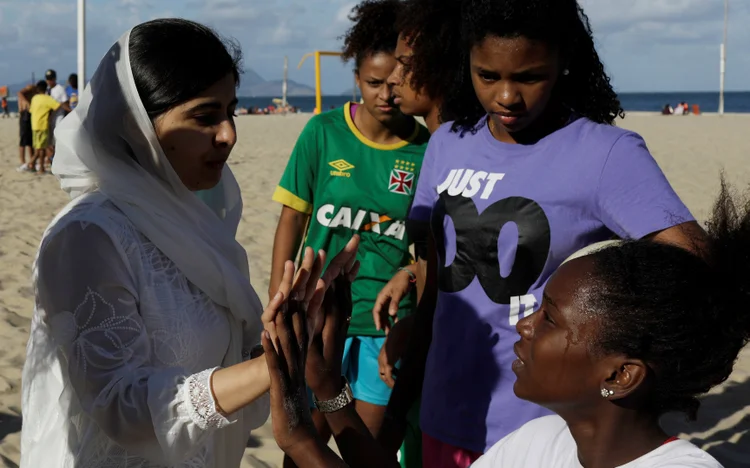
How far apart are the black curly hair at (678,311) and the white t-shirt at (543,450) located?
0.41 feet

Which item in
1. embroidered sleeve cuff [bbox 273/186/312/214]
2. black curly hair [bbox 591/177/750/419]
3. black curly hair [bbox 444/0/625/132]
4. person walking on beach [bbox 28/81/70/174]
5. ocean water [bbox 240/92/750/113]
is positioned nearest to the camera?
black curly hair [bbox 591/177/750/419]

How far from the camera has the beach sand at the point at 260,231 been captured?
4.77 meters

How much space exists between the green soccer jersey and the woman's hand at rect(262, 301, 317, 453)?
1.52m

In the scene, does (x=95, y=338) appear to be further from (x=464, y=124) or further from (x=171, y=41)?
(x=464, y=124)

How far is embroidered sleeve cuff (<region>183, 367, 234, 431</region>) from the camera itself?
6.35 feet

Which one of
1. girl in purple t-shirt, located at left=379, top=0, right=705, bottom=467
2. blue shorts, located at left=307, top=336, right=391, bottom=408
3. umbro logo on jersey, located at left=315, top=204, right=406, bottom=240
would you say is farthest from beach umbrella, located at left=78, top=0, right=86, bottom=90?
girl in purple t-shirt, located at left=379, top=0, right=705, bottom=467

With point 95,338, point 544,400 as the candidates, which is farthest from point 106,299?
point 544,400

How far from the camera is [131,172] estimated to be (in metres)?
2.19

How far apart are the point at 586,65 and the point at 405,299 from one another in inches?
51.1

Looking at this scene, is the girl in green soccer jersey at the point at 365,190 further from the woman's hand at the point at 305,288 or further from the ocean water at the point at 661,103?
the ocean water at the point at 661,103

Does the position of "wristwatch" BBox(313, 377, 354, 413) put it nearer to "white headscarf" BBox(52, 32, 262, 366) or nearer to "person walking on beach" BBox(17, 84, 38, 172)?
"white headscarf" BBox(52, 32, 262, 366)

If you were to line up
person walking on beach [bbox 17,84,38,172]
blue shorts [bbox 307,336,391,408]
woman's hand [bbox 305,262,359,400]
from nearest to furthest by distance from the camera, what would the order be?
woman's hand [bbox 305,262,359,400] → blue shorts [bbox 307,336,391,408] → person walking on beach [bbox 17,84,38,172]

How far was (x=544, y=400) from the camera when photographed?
6.23 feet

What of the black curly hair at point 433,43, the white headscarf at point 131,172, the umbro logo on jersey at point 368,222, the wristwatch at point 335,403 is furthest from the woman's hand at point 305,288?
the umbro logo on jersey at point 368,222
